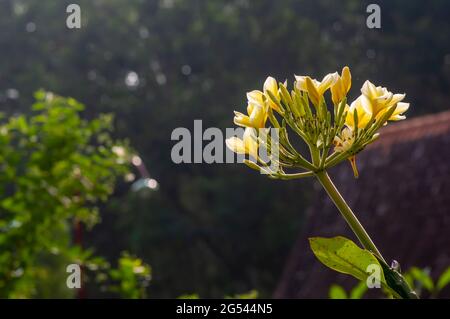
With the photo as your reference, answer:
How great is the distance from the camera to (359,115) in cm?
90

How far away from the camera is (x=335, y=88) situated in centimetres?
93

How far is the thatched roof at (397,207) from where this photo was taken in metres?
6.87

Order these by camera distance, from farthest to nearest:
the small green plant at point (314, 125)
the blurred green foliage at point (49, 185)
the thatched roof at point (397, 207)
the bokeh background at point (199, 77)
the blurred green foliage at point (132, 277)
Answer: the bokeh background at point (199, 77) → the thatched roof at point (397, 207) → the blurred green foliage at point (49, 185) → the blurred green foliage at point (132, 277) → the small green plant at point (314, 125)

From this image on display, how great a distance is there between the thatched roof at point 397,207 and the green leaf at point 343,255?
5.52 m

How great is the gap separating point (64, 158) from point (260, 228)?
68.7 feet

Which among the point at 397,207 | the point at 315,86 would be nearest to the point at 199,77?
the point at 397,207

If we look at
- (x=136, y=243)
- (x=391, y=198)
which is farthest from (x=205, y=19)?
(x=391, y=198)

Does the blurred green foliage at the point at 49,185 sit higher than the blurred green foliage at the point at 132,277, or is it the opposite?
the blurred green foliage at the point at 49,185

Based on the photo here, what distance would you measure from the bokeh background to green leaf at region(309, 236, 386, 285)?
65.7ft

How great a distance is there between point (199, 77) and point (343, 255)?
2569cm

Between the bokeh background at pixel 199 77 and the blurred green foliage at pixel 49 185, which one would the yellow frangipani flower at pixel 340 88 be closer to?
the blurred green foliage at pixel 49 185

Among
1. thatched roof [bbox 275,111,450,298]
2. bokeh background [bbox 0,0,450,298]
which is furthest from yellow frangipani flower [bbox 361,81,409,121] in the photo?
bokeh background [bbox 0,0,450,298]

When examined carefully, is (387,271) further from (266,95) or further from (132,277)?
(132,277)

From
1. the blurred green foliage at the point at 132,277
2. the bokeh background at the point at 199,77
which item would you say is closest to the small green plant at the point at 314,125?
the blurred green foliage at the point at 132,277
